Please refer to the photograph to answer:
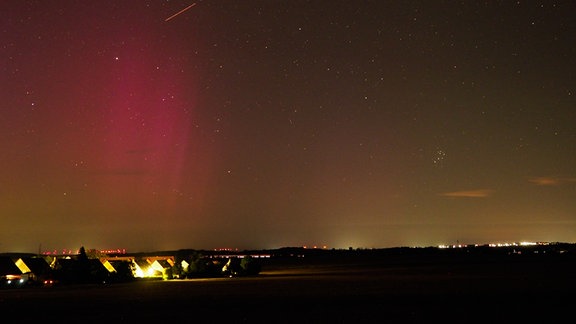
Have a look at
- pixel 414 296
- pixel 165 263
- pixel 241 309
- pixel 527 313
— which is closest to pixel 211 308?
pixel 241 309

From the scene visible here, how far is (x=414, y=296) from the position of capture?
3759 cm

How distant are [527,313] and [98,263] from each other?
49.1 metres

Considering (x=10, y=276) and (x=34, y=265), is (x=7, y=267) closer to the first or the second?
(x=34, y=265)

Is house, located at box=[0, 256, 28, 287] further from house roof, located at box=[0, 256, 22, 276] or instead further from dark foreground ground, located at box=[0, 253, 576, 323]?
dark foreground ground, located at box=[0, 253, 576, 323]

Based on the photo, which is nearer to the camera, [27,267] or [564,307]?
[564,307]

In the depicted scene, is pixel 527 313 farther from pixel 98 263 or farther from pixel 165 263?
pixel 165 263

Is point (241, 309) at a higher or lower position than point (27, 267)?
lower

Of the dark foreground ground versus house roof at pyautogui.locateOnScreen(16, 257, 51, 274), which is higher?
house roof at pyautogui.locateOnScreen(16, 257, 51, 274)

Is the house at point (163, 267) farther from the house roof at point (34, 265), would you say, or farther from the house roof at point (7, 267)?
the house roof at point (7, 267)

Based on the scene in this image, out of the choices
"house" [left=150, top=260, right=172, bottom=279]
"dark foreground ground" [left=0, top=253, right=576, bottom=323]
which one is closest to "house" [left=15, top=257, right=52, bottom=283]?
"house" [left=150, top=260, right=172, bottom=279]

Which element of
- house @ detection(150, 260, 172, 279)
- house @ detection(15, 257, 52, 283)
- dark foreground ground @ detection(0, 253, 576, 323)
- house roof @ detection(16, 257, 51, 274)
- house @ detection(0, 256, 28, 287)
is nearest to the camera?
dark foreground ground @ detection(0, 253, 576, 323)

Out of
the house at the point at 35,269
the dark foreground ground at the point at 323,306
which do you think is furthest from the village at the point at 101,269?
the dark foreground ground at the point at 323,306

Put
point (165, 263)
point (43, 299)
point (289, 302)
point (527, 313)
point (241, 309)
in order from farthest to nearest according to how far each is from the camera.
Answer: point (165, 263) < point (43, 299) < point (289, 302) < point (241, 309) < point (527, 313)

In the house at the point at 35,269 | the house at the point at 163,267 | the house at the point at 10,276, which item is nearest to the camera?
the house at the point at 10,276
